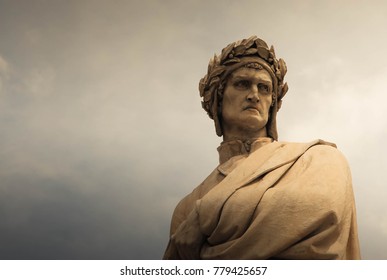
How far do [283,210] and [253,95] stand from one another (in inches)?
67.1

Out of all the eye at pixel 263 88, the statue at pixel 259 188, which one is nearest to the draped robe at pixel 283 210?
the statue at pixel 259 188

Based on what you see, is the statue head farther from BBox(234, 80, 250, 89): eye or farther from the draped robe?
the draped robe

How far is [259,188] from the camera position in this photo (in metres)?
6.31

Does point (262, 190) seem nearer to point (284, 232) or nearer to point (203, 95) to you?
point (284, 232)

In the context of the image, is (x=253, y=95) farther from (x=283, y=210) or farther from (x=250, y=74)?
(x=283, y=210)

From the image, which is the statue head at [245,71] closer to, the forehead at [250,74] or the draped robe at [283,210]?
the forehead at [250,74]

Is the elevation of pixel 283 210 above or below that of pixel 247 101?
below

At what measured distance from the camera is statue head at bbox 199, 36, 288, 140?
7.52 meters

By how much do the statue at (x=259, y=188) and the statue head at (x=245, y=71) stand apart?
0.03 feet

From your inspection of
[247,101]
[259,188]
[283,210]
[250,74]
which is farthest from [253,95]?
[283,210]

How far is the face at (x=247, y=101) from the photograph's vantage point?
745cm

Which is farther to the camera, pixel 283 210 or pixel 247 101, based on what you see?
pixel 247 101

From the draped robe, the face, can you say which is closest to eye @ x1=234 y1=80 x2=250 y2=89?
the face

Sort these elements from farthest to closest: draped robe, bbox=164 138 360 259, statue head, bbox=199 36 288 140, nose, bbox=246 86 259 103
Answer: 1. statue head, bbox=199 36 288 140
2. nose, bbox=246 86 259 103
3. draped robe, bbox=164 138 360 259
